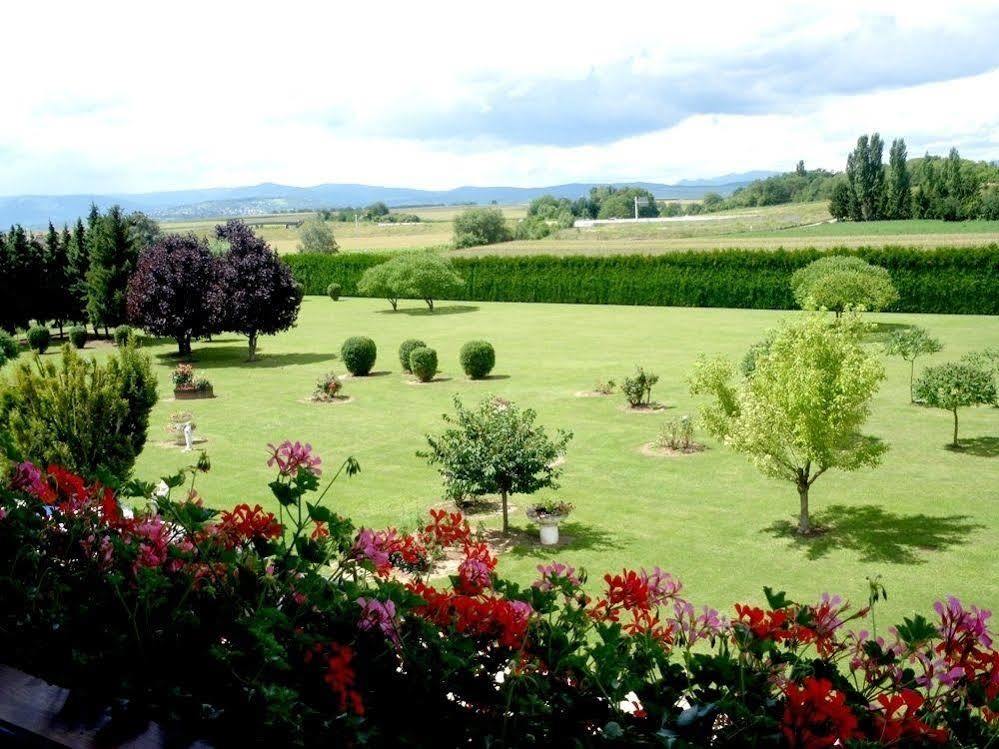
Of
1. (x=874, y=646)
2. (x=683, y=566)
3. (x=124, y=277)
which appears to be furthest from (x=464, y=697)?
(x=124, y=277)

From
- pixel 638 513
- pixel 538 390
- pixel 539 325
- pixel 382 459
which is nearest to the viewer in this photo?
pixel 638 513

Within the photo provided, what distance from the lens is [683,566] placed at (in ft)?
40.8

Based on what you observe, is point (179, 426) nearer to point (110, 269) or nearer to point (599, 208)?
point (110, 269)

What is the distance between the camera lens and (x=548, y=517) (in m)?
13.5

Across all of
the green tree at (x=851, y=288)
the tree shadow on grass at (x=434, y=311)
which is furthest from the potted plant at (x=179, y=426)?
the tree shadow on grass at (x=434, y=311)

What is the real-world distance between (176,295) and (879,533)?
26187mm

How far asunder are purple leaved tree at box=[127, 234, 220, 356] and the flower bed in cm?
3055

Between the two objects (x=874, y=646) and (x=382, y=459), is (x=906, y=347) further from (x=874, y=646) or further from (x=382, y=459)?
(x=874, y=646)

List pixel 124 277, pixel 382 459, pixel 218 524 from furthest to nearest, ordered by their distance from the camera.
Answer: pixel 124 277, pixel 382 459, pixel 218 524

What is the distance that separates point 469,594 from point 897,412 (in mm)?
21070

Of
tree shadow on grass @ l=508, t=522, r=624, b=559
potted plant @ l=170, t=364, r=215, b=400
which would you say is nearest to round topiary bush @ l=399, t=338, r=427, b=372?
potted plant @ l=170, t=364, r=215, b=400

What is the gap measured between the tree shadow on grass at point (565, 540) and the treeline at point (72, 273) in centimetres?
3003

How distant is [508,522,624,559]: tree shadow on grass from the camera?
13219mm

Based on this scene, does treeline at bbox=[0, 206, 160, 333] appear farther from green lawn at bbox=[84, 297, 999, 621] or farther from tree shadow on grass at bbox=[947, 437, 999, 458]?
tree shadow on grass at bbox=[947, 437, 999, 458]
